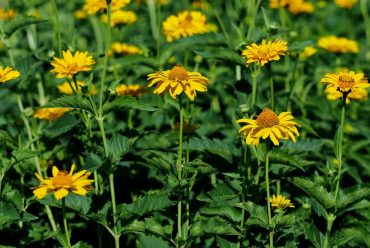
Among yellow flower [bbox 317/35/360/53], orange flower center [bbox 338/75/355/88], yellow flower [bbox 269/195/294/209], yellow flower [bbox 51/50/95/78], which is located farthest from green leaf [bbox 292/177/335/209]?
yellow flower [bbox 317/35/360/53]

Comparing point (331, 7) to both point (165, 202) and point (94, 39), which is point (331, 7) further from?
point (165, 202)

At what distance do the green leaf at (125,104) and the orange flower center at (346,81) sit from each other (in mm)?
696

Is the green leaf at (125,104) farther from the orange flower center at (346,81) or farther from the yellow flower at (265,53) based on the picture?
the orange flower center at (346,81)

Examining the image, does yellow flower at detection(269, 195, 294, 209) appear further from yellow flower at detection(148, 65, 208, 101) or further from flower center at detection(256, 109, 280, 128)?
yellow flower at detection(148, 65, 208, 101)

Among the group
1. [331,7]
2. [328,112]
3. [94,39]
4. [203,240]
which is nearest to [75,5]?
[94,39]

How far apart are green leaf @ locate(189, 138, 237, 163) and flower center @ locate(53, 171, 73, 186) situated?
82cm

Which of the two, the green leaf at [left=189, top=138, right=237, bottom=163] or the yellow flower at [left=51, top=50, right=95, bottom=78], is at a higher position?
the yellow flower at [left=51, top=50, right=95, bottom=78]

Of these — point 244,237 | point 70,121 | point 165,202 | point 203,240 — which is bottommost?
point 203,240

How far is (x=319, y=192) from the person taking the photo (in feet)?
7.50

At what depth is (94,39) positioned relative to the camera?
218 inches

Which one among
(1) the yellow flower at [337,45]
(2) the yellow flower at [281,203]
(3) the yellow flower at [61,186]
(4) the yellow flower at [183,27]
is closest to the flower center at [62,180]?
(3) the yellow flower at [61,186]

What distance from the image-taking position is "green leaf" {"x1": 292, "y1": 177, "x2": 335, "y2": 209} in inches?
89.9

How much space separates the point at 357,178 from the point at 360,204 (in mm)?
508

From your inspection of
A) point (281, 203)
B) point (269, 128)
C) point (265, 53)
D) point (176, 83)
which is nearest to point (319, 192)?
point (281, 203)
